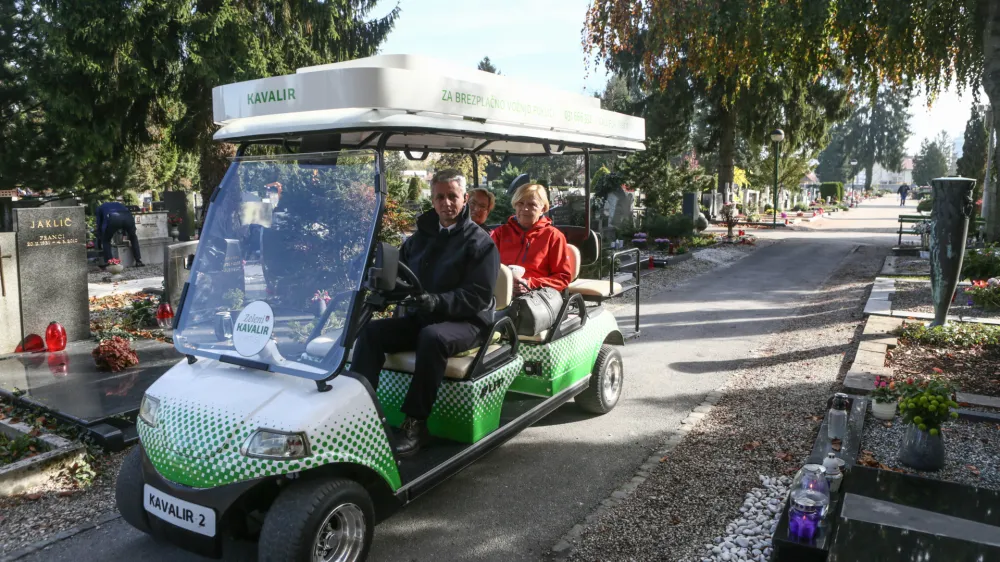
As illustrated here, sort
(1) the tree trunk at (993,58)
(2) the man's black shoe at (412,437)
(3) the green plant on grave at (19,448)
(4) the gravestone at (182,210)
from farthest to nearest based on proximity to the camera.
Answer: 1. (4) the gravestone at (182,210)
2. (1) the tree trunk at (993,58)
3. (3) the green plant on grave at (19,448)
4. (2) the man's black shoe at (412,437)

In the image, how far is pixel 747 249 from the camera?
742 inches

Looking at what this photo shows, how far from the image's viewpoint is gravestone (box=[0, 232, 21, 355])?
7133 millimetres

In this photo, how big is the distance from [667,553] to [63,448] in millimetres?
3936

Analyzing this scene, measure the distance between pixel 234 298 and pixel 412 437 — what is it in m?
1.25

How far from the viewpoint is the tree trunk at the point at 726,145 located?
24.7 meters

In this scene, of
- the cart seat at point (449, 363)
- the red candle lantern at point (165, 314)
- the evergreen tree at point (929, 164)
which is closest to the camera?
the cart seat at point (449, 363)

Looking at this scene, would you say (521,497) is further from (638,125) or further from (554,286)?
(638,125)

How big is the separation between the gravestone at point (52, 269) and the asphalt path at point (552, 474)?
456 cm

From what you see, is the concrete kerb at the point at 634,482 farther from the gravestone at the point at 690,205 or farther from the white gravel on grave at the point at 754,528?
the gravestone at the point at 690,205

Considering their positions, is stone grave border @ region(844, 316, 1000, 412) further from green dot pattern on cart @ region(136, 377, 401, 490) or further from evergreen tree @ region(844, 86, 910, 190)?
evergreen tree @ region(844, 86, 910, 190)

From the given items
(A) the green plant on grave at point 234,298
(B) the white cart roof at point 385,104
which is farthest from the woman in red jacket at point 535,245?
(A) the green plant on grave at point 234,298

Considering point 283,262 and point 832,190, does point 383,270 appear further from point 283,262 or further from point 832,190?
point 832,190

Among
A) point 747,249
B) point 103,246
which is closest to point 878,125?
point 747,249

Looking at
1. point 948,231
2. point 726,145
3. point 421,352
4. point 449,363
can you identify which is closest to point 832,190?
point 726,145
